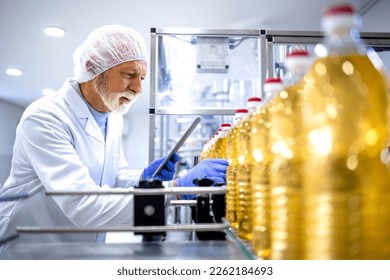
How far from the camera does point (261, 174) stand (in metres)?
0.66

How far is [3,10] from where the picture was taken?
2.97 m

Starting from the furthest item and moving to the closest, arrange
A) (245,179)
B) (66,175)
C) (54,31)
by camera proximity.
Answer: (54,31) < (66,175) < (245,179)

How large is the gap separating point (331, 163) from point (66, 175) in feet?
3.15

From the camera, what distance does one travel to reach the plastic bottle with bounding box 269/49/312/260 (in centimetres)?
53

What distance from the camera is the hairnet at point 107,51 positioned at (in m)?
1.63

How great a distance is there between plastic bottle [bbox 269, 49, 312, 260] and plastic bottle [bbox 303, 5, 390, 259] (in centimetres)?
2

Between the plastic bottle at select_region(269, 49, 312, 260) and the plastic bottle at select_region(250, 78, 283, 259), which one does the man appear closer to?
the plastic bottle at select_region(250, 78, 283, 259)

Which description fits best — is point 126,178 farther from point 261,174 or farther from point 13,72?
point 13,72

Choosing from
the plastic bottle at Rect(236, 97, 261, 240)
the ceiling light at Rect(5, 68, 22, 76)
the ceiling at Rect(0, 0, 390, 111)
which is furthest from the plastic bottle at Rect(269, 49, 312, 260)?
the ceiling light at Rect(5, 68, 22, 76)

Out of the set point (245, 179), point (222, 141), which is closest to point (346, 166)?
point (245, 179)

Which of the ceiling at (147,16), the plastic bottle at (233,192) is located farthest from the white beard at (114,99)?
the ceiling at (147,16)
